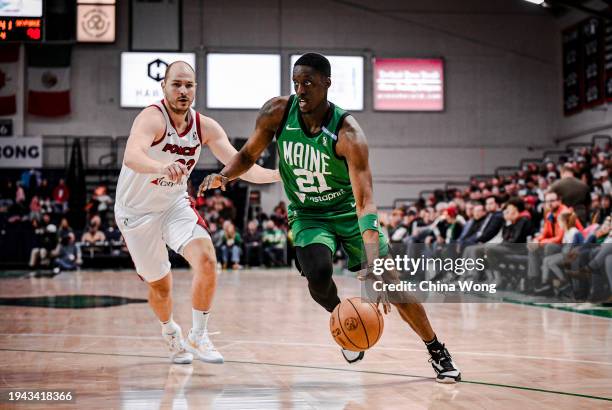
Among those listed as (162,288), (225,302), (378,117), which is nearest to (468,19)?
(378,117)

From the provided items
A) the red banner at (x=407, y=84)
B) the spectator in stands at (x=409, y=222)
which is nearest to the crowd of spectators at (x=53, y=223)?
the spectator in stands at (x=409, y=222)

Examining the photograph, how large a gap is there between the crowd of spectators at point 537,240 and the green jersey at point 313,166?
4.95m

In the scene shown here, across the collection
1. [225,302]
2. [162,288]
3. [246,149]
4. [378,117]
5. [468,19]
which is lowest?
[225,302]

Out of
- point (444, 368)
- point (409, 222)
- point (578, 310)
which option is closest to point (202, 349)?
point (444, 368)

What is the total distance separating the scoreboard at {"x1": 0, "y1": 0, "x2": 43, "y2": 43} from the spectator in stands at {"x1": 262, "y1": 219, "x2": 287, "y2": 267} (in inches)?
365

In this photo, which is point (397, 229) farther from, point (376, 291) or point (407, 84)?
point (376, 291)

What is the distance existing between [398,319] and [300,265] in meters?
3.65

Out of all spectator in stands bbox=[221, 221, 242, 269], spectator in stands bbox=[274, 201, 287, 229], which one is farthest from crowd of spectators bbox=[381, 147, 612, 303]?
spectator in stands bbox=[274, 201, 287, 229]

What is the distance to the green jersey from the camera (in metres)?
4.35

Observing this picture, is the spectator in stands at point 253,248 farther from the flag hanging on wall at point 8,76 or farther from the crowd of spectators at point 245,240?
the flag hanging on wall at point 8,76

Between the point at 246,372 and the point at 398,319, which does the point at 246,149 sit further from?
the point at 398,319

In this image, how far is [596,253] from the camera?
8672 mm

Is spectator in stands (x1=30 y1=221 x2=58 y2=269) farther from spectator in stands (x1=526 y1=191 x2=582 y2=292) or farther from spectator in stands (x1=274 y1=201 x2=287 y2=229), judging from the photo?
spectator in stands (x1=526 y1=191 x2=582 y2=292)

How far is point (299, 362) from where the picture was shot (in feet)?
16.9
